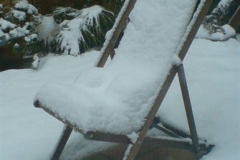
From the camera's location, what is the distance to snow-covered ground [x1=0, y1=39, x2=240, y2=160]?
112 inches

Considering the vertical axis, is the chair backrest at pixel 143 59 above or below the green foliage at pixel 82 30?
above

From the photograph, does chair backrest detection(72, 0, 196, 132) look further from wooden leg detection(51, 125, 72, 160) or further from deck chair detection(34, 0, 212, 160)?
wooden leg detection(51, 125, 72, 160)

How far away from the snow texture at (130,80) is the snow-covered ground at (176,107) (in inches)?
18.9

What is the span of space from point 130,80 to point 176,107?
69 centimetres

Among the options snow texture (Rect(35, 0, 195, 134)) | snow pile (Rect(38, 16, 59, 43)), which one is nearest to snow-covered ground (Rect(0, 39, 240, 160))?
snow texture (Rect(35, 0, 195, 134))

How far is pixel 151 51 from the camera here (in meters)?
2.69

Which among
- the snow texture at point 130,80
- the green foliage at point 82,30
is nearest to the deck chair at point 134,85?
the snow texture at point 130,80

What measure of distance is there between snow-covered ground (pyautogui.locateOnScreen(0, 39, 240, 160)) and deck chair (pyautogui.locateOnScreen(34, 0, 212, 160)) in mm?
164

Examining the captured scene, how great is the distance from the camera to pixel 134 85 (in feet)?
8.34

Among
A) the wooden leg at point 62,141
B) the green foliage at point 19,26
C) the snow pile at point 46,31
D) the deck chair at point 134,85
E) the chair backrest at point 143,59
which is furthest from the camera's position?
the snow pile at point 46,31

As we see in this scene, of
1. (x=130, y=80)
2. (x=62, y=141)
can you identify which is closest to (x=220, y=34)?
(x=130, y=80)

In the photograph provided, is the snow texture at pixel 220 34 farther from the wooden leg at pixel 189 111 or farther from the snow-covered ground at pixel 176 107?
the wooden leg at pixel 189 111

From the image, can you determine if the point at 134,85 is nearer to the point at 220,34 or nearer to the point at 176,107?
the point at 176,107

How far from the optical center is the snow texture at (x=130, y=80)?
2.36 meters
